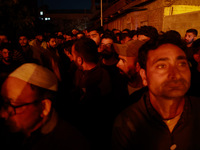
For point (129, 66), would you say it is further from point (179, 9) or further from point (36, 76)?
point (179, 9)

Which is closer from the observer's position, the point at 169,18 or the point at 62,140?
the point at 62,140

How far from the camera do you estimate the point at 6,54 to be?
4172 mm

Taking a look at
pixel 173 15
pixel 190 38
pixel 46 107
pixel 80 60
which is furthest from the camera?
pixel 173 15

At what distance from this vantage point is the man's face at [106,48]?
14.0ft

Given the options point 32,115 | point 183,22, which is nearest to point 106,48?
point 32,115

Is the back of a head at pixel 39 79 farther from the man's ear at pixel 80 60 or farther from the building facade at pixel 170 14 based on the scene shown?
the building facade at pixel 170 14

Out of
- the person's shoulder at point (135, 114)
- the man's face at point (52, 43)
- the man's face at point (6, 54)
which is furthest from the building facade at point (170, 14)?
the man's face at point (6, 54)

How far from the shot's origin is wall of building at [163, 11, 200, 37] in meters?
6.11

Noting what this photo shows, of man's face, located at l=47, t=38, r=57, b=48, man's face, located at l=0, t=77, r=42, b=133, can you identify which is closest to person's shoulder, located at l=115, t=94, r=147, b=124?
man's face, located at l=0, t=77, r=42, b=133

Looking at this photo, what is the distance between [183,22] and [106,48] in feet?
13.5

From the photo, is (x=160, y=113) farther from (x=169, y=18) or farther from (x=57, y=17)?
(x=57, y=17)

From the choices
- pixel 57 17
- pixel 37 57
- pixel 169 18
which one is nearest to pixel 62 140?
pixel 37 57

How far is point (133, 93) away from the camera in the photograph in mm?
2418

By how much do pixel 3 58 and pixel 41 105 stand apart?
133 inches
